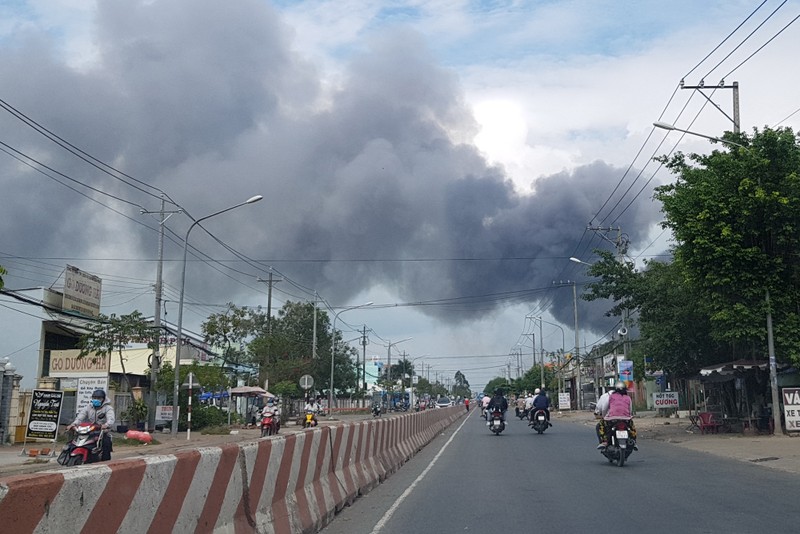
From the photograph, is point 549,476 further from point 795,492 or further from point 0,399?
point 0,399

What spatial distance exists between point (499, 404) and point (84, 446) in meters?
21.3

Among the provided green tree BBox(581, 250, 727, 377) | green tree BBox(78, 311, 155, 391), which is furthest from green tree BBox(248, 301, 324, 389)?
green tree BBox(581, 250, 727, 377)

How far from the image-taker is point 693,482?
1427 cm

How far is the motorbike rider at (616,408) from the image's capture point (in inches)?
679

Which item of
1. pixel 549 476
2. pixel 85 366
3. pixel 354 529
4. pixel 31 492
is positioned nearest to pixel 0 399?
pixel 85 366

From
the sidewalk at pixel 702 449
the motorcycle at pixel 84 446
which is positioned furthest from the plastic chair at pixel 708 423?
the motorcycle at pixel 84 446

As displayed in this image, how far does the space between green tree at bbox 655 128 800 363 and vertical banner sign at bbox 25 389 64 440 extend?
20579 mm

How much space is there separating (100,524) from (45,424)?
22299mm

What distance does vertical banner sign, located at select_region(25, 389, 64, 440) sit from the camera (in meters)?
24.5

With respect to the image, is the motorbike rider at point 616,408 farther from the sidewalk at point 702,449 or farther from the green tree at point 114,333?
the green tree at point 114,333

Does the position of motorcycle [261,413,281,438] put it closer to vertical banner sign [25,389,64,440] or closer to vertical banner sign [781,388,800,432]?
vertical banner sign [25,389,64,440]

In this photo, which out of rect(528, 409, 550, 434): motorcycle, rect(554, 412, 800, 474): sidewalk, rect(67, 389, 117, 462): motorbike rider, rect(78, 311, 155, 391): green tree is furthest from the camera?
rect(78, 311, 155, 391): green tree

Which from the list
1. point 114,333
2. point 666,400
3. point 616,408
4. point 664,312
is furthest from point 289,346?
point 616,408

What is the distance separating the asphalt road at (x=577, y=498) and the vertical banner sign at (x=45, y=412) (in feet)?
38.7
